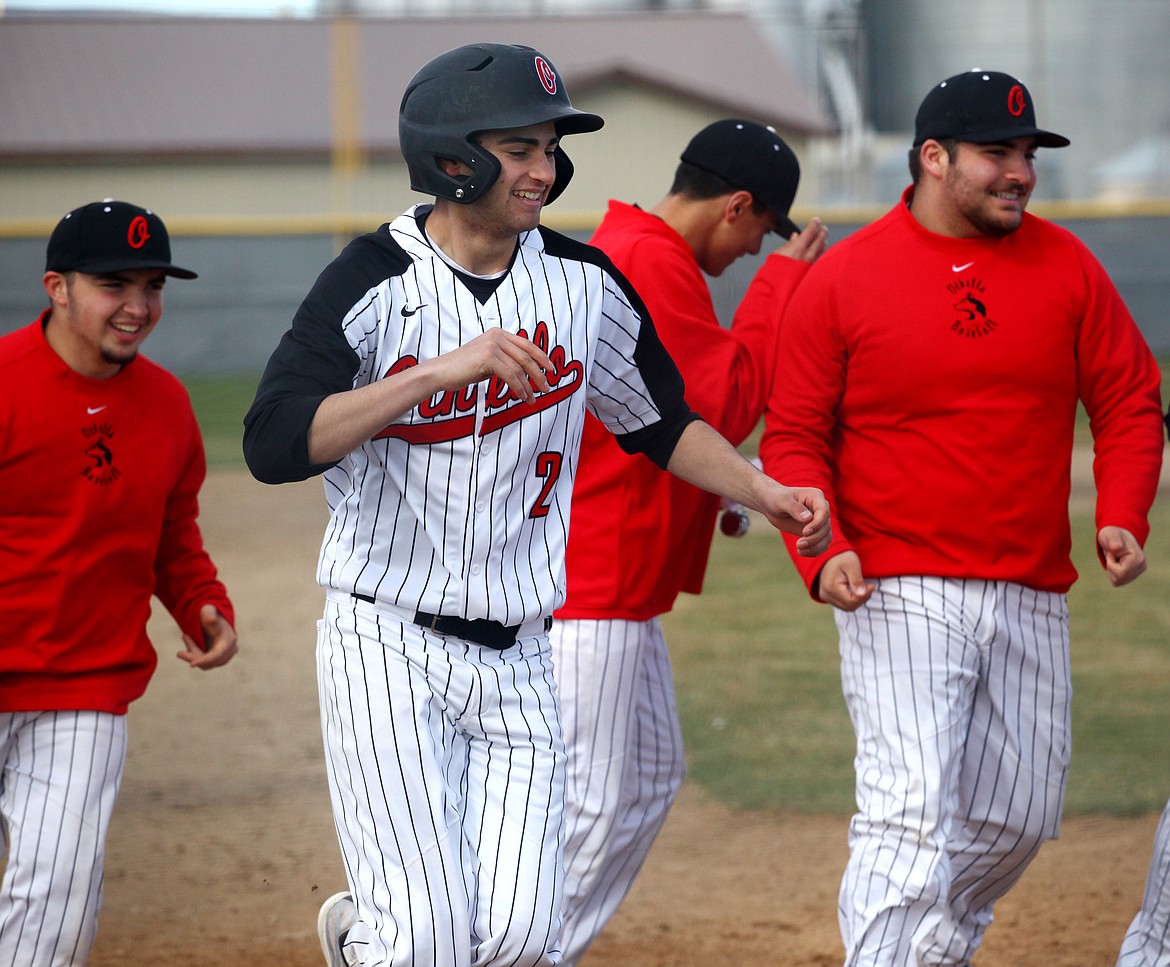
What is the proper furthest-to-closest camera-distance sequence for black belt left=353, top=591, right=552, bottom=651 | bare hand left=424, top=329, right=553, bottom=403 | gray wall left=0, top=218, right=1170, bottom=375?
gray wall left=0, top=218, right=1170, bottom=375, black belt left=353, top=591, right=552, bottom=651, bare hand left=424, top=329, right=553, bottom=403

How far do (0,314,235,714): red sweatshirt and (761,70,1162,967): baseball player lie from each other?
1541 mm

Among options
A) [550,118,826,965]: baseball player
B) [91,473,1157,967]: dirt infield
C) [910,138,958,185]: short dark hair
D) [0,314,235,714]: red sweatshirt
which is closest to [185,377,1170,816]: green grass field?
[91,473,1157,967]: dirt infield

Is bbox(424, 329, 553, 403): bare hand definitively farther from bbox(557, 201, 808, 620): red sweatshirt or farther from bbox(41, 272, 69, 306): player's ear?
bbox(41, 272, 69, 306): player's ear

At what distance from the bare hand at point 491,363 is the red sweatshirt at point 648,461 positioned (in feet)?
4.32

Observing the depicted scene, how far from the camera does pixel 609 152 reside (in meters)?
23.6

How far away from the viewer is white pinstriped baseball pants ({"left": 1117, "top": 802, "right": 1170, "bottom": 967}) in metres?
3.63

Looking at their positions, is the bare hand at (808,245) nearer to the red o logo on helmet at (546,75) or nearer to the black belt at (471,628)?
the red o logo on helmet at (546,75)

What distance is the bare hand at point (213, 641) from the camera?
3.97 m

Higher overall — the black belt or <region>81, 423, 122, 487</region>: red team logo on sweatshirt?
<region>81, 423, 122, 487</region>: red team logo on sweatshirt

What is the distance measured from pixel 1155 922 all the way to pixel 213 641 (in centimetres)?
241

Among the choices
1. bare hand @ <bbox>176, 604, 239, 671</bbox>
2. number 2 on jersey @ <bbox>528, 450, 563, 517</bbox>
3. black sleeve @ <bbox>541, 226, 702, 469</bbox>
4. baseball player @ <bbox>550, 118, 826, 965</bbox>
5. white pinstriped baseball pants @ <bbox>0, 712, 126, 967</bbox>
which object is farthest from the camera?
bare hand @ <bbox>176, 604, 239, 671</bbox>

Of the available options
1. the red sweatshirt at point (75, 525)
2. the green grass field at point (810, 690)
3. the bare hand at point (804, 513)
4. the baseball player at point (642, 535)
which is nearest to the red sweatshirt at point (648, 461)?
the baseball player at point (642, 535)

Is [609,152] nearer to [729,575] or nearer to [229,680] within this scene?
[729,575]

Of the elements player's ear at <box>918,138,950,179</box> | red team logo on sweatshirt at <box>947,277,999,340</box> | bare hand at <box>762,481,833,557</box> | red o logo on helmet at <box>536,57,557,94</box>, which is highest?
player's ear at <box>918,138,950,179</box>
